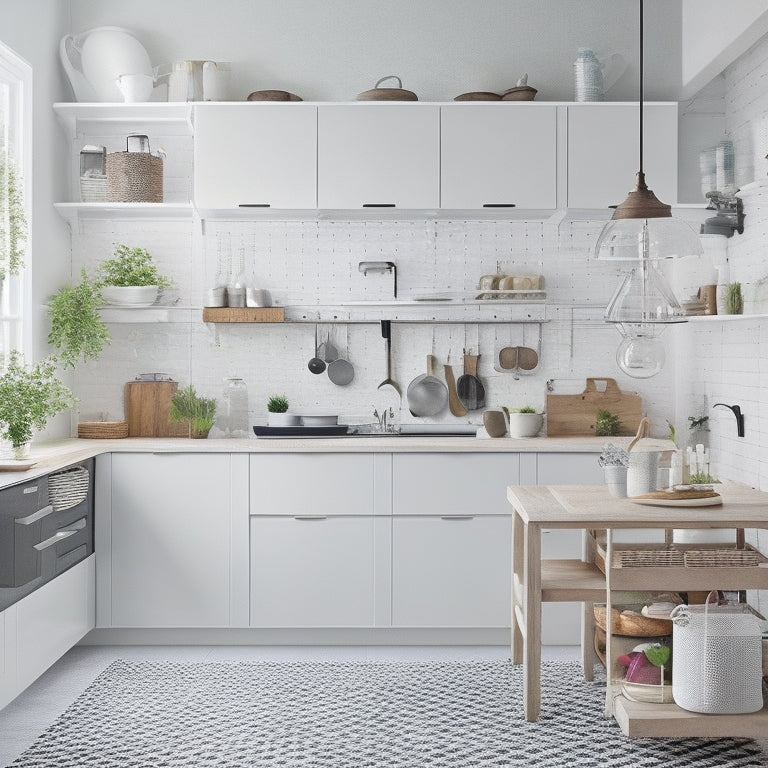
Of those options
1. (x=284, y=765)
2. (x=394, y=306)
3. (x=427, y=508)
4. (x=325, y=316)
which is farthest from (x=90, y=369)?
(x=284, y=765)

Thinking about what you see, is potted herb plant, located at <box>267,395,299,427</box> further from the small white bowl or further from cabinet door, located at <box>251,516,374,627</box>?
the small white bowl

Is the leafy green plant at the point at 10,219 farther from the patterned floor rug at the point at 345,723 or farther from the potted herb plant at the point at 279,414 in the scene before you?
the patterned floor rug at the point at 345,723

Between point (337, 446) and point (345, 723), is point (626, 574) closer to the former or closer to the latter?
point (345, 723)

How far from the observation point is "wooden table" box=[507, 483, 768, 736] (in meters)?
3.03

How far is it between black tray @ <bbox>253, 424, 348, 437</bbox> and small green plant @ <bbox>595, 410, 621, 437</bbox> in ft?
4.26

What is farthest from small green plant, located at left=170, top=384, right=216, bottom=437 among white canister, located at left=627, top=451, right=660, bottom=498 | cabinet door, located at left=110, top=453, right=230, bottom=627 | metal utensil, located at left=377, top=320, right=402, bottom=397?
white canister, located at left=627, top=451, right=660, bottom=498

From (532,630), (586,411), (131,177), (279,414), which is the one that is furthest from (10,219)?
(586,411)

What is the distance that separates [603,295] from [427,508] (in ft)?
5.25

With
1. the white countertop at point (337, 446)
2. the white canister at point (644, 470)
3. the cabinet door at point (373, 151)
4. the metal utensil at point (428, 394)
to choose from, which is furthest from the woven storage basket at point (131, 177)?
the white canister at point (644, 470)

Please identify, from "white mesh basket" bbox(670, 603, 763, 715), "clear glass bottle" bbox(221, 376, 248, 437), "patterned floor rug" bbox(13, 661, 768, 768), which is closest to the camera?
"white mesh basket" bbox(670, 603, 763, 715)

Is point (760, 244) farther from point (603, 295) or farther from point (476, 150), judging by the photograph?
point (476, 150)

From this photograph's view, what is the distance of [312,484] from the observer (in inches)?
174

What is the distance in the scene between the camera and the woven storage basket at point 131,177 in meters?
4.72

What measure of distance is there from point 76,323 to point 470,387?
2055 mm
